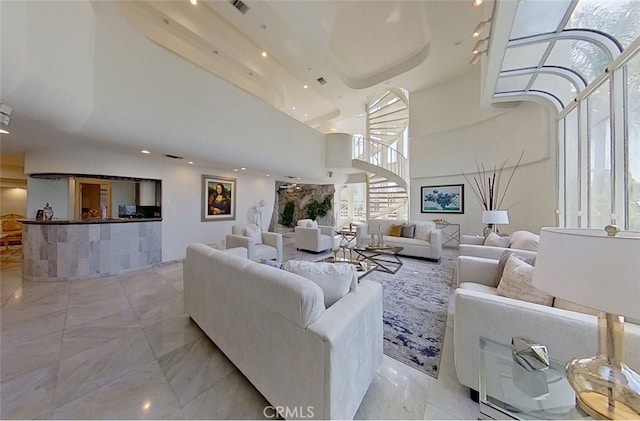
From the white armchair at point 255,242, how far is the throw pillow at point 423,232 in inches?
129

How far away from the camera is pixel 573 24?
2.50 metres

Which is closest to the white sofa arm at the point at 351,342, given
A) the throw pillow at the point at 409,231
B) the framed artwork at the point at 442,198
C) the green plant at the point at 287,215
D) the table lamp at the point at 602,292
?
the table lamp at the point at 602,292

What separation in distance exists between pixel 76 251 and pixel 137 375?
352cm

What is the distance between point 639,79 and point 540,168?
2.61 m

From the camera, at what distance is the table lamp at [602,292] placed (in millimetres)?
743

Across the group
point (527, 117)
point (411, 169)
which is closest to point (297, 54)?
point (411, 169)

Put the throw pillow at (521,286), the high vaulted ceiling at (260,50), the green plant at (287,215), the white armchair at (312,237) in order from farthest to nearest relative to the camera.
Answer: the green plant at (287,215), the white armchair at (312,237), the high vaulted ceiling at (260,50), the throw pillow at (521,286)

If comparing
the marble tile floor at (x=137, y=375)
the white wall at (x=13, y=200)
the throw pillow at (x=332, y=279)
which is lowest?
the marble tile floor at (x=137, y=375)

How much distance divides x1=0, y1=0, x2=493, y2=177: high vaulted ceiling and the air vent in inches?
2.5

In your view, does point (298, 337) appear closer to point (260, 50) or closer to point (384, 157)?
point (260, 50)

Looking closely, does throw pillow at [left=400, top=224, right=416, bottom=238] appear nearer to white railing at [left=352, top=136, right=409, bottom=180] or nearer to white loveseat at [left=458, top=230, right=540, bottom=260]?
white loveseat at [left=458, top=230, right=540, bottom=260]

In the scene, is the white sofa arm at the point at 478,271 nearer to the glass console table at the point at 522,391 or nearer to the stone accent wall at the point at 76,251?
the glass console table at the point at 522,391

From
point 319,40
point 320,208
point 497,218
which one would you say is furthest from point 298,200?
point 497,218

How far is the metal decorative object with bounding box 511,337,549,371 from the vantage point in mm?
1153
